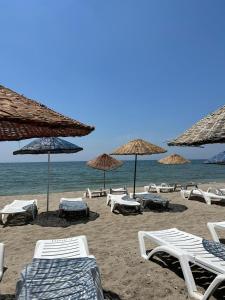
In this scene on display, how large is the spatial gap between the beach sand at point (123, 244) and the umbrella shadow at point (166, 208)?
4cm

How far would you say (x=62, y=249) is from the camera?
15.5 ft

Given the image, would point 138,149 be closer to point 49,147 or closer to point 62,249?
point 49,147

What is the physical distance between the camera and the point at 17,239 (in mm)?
7133

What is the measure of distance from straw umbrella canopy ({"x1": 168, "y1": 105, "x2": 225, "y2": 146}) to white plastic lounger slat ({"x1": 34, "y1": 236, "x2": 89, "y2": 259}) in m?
2.37

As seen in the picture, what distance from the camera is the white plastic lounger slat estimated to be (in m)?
4.50

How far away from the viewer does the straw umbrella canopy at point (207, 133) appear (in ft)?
14.2

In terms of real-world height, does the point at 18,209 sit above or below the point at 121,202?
below

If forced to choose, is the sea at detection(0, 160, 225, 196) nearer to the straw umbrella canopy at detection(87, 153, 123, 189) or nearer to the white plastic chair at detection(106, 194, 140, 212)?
the straw umbrella canopy at detection(87, 153, 123, 189)

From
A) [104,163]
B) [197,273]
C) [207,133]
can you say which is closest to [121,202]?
[104,163]

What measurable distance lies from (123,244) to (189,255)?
2.38m

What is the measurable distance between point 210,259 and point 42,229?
5086 mm

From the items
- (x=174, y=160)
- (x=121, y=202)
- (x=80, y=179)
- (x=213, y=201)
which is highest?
(x=174, y=160)

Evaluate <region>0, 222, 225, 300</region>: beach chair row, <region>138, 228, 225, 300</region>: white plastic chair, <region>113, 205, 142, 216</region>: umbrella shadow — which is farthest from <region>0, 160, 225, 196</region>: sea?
<region>0, 222, 225, 300</region>: beach chair row

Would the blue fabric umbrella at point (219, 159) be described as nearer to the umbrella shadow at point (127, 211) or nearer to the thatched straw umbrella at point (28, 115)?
the umbrella shadow at point (127, 211)
